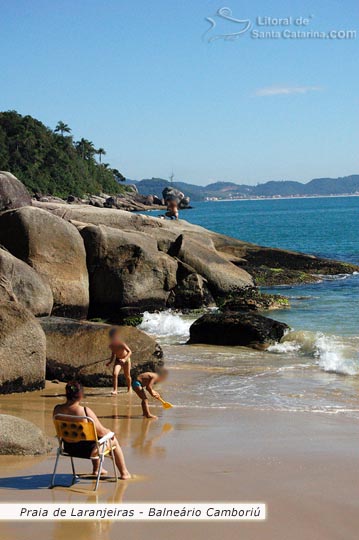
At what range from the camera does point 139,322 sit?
71.1 ft

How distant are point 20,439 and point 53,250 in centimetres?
1133

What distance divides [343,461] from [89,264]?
13.6 m

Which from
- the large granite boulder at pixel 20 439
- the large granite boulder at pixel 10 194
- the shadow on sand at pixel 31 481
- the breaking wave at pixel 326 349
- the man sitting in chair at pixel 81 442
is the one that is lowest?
the breaking wave at pixel 326 349

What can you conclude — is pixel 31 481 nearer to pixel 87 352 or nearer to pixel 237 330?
pixel 87 352

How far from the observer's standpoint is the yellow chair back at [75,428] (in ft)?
26.4

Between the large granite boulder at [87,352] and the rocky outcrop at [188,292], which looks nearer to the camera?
the large granite boulder at [87,352]

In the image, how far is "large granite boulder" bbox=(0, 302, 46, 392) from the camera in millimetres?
12375

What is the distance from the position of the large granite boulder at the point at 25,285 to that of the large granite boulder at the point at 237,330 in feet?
10.8

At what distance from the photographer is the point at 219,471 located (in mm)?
8695

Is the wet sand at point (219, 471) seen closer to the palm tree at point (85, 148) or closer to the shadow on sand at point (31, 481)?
the shadow on sand at point (31, 481)

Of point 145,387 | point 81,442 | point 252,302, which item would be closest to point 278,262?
point 252,302

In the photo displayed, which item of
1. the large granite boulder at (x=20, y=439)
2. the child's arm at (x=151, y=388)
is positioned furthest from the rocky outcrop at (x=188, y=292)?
the large granite boulder at (x=20, y=439)

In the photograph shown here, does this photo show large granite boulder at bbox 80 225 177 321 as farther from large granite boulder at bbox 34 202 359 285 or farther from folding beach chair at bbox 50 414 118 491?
folding beach chair at bbox 50 414 118 491

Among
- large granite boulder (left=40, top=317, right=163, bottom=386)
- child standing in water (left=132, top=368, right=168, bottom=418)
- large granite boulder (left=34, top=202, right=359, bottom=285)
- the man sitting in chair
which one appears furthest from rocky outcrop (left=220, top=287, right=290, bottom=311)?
the man sitting in chair
